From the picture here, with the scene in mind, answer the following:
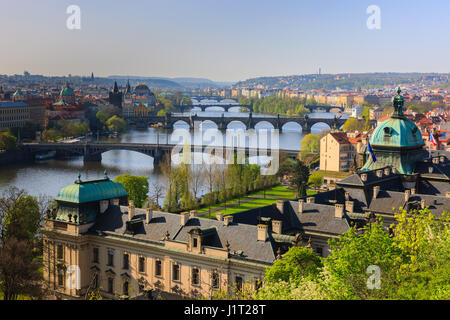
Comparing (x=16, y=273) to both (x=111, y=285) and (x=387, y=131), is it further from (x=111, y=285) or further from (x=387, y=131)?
(x=387, y=131)

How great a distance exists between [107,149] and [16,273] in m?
79.5

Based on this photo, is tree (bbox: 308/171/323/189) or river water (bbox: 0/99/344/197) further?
river water (bbox: 0/99/344/197)

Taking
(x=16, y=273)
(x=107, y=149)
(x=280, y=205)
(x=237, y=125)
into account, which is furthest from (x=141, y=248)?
(x=237, y=125)

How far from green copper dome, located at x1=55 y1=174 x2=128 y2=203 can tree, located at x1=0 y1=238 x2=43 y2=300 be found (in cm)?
460

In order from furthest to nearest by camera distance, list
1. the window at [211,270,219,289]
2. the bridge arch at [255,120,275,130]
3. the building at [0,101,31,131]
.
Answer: the bridge arch at [255,120,275,130]
the building at [0,101,31,131]
the window at [211,270,219,289]

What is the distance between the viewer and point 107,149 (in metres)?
113

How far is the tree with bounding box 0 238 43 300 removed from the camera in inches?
1361

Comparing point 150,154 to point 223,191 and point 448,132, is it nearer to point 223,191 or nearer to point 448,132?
point 223,191

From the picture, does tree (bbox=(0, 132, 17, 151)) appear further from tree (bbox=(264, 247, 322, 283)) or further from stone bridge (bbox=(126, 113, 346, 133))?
tree (bbox=(264, 247, 322, 283))

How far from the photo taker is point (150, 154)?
110 meters

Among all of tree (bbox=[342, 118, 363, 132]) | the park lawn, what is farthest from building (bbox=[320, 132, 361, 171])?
tree (bbox=[342, 118, 363, 132])

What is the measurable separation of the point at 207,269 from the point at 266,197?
39.9m
